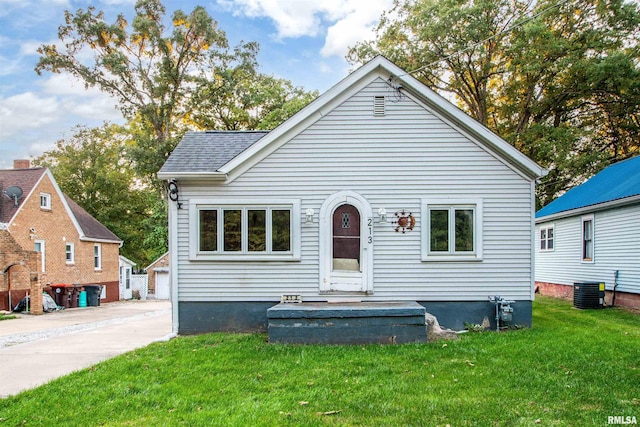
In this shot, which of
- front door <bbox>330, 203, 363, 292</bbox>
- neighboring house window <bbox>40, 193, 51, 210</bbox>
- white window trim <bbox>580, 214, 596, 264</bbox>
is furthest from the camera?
neighboring house window <bbox>40, 193, 51, 210</bbox>

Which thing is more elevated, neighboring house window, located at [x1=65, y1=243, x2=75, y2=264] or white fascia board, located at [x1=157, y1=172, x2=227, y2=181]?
white fascia board, located at [x1=157, y1=172, x2=227, y2=181]

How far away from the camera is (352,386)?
18.8ft

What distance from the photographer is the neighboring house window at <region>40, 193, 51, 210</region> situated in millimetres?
21062

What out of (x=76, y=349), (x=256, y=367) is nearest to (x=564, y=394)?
(x=256, y=367)

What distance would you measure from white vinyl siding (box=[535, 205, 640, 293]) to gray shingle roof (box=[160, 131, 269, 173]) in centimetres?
1055

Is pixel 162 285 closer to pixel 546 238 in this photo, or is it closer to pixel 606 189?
pixel 546 238

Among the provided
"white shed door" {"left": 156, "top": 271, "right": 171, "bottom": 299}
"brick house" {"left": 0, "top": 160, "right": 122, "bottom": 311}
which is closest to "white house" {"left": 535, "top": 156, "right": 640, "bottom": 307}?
"brick house" {"left": 0, "top": 160, "right": 122, "bottom": 311}

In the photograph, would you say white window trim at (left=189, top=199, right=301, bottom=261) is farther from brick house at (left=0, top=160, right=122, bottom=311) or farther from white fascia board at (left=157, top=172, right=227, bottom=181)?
brick house at (left=0, top=160, right=122, bottom=311)

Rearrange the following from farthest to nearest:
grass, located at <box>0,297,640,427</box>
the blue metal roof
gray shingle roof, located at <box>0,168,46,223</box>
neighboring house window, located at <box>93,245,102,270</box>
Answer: neighboring house window, located at <box>93,245,102,270</box> → gray shingle roof, located at <box>0,168,46,223</box> → the blue metal roof → grass, located at <box>0,297,640,427</box>

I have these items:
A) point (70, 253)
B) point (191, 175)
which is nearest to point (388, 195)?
point (191, 175)

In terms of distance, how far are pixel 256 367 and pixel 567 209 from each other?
45.3ft

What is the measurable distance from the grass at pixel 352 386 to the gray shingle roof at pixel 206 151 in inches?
143

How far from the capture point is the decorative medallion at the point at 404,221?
9680 millimetres

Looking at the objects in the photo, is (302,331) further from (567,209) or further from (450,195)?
(567,209)
